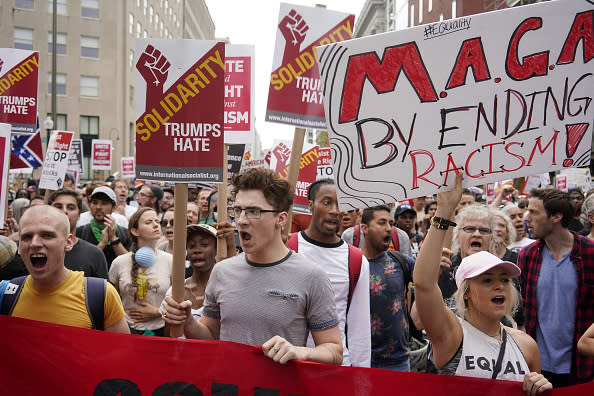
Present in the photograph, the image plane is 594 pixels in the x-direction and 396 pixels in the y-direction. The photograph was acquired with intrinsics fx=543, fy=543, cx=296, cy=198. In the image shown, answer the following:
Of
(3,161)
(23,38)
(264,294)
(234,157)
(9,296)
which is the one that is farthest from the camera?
(23,38)

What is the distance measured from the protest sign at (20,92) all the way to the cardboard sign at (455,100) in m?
4.44

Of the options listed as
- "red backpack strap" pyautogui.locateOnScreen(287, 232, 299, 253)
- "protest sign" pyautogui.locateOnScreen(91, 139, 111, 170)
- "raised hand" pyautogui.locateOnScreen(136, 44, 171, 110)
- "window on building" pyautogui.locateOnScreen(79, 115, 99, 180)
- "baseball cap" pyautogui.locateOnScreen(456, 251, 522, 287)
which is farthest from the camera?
"window on building" pyautogui.locateOnScreen(79, 115, 99, 180)

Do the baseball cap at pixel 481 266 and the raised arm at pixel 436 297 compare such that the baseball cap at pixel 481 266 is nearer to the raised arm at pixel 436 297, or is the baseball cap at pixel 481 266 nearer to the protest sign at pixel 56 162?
the raised arm at pixel 436 297

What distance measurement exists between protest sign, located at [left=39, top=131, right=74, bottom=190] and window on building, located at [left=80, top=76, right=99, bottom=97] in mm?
35506

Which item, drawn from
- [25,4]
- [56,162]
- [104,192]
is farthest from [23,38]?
[104,192]

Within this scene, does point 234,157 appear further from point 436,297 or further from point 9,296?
point 436,297

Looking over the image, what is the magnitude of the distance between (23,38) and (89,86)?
5739 millimetres

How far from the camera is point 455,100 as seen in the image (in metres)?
2.80

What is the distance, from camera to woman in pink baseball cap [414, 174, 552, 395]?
8.21 ft

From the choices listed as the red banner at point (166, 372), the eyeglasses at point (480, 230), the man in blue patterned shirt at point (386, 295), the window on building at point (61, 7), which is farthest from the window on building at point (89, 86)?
the red banner at point (166, 372)

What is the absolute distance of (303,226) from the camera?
6.60 m

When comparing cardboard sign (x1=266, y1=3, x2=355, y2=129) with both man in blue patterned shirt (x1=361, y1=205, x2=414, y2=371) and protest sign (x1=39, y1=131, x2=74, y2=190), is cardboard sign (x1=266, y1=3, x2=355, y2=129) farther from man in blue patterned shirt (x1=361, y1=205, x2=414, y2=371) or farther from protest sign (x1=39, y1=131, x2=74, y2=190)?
protest sign (x1=39, y1=131, x2=74, y2=190)

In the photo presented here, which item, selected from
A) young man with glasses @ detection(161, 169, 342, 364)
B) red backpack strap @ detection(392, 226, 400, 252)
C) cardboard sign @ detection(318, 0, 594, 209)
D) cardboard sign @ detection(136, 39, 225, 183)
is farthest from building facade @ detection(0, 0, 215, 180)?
cardboard sign @ detection(318, 0, 594, 209)

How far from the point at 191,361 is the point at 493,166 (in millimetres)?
1811
